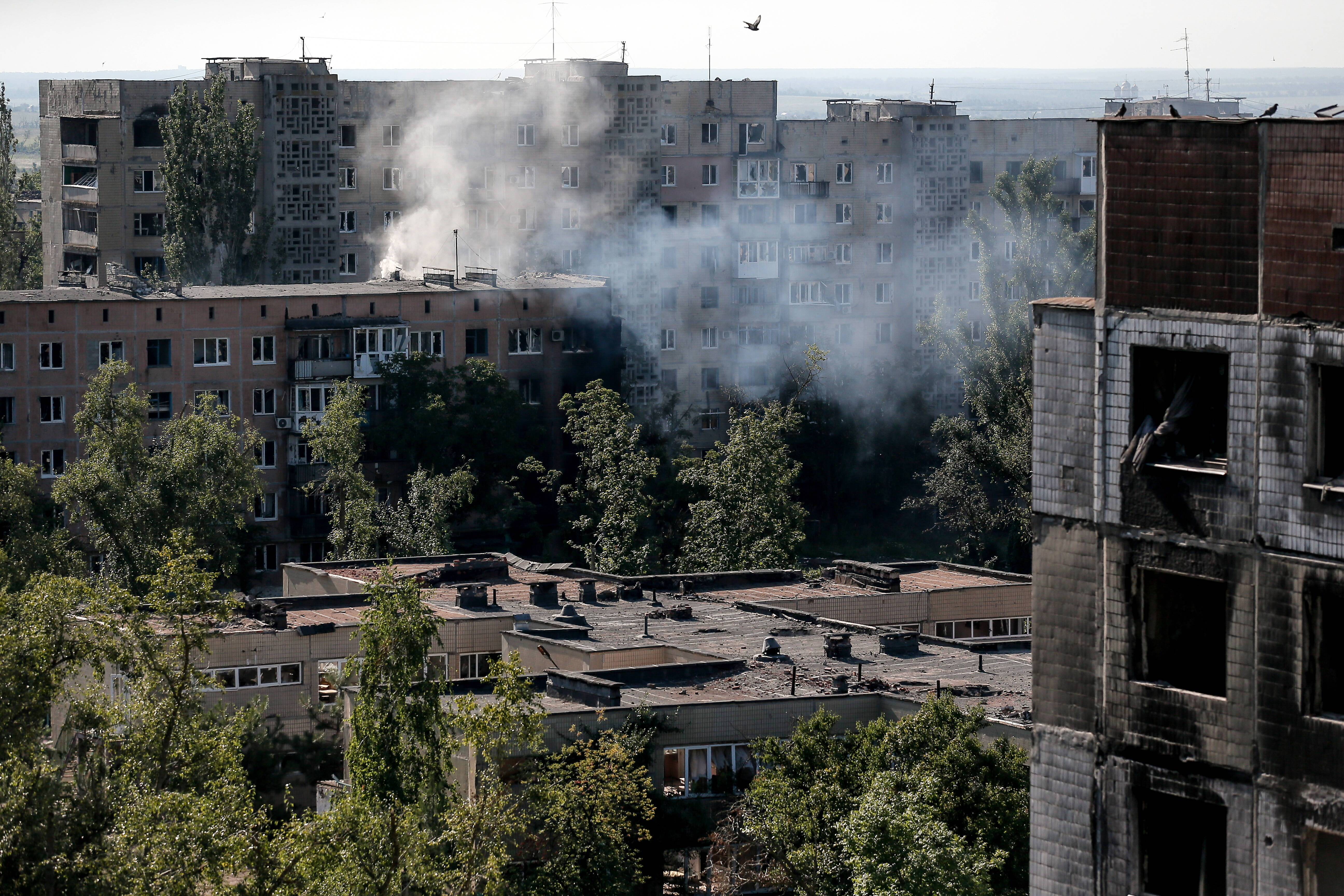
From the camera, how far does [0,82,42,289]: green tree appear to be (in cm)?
8600

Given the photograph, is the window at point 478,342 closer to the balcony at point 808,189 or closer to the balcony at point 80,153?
the balcony at point 808,189

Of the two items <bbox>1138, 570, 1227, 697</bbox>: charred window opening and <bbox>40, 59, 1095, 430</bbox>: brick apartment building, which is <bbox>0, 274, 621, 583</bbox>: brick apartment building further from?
<bbox>1138, 570, 1227, 697</bbox>: charred window opening

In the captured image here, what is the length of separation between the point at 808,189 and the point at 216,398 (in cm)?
3319

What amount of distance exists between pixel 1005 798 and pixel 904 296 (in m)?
60.9

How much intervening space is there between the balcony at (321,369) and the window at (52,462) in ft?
25.6

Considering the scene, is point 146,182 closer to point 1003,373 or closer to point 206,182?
point 206,182

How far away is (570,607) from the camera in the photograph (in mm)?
43500

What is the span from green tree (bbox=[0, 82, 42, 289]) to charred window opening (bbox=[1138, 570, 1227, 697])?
77.6 m

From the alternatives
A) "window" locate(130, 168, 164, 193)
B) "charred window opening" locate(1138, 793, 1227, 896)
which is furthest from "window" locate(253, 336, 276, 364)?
"charred window opening" locate(1138, 793, 1227, 896)

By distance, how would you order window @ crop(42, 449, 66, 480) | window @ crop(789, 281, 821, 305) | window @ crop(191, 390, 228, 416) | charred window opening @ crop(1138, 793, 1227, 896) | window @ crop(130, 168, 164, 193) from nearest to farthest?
charred window opening @ crop(1138, 793, 1227, 896) → window @ crop(191, 390, 228, 416) → window @ crop(42, 449, 66, 480) → window @ crop(130, 168, 164, 193) → window @ crop(789, 281, 821, 305)

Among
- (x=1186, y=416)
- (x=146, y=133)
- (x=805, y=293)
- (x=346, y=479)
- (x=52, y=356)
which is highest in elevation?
(x=146, y=133)

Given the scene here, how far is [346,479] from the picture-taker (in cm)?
6166

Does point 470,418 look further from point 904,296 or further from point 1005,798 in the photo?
point 1005,798

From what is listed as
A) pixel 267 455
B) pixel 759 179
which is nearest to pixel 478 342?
pixel 267 455
